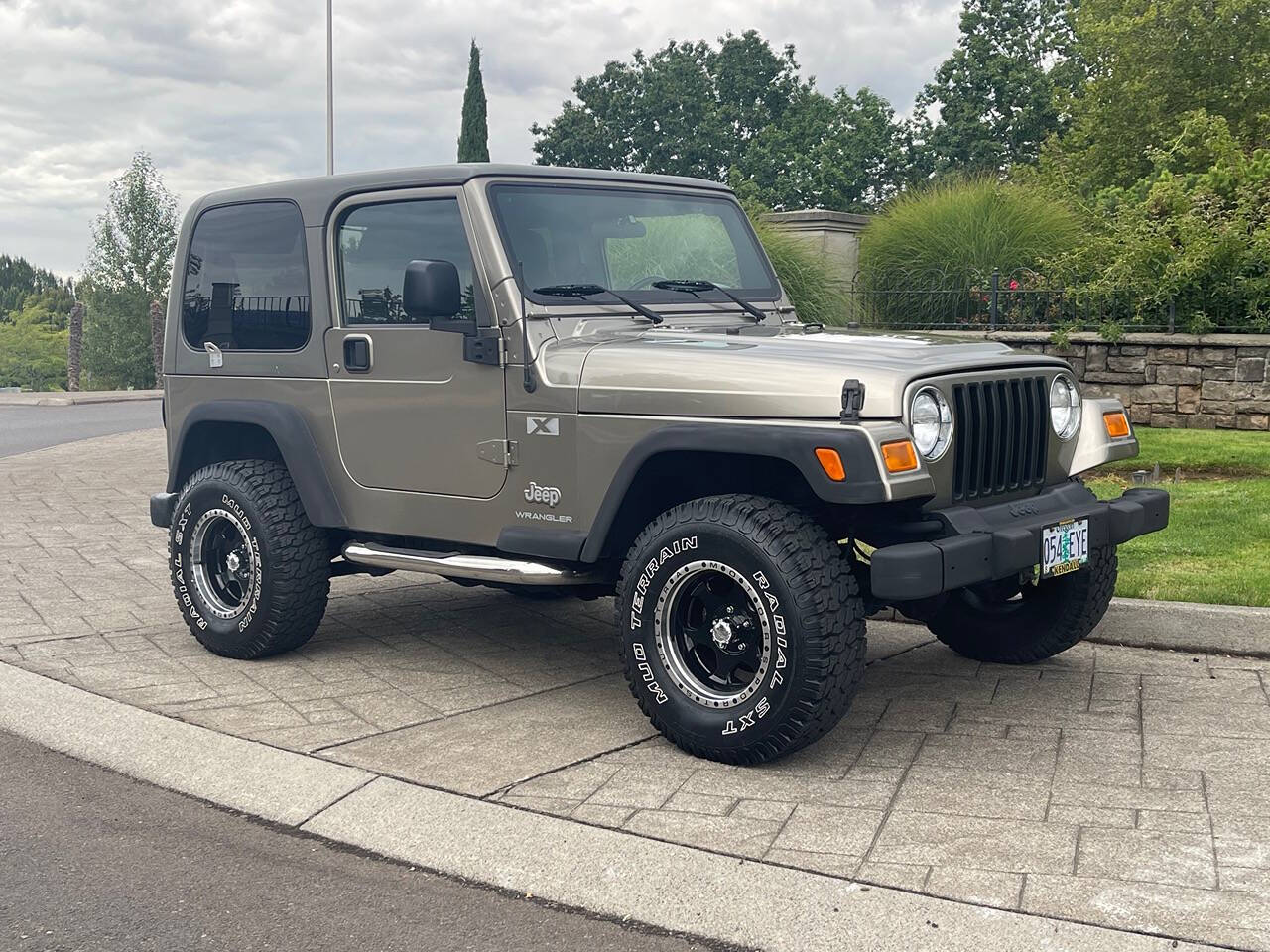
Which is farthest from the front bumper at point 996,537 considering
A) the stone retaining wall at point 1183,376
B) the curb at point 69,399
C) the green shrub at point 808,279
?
the curb at point 69,399

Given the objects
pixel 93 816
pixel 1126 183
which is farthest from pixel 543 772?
pixel 1126 183

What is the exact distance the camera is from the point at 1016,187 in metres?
17.3

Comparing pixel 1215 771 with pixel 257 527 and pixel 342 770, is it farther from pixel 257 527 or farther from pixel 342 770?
pixel 257 527

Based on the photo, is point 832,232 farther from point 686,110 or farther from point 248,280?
point 686,110

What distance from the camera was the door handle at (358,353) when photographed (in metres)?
5.62

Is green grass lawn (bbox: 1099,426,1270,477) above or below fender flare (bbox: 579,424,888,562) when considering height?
below

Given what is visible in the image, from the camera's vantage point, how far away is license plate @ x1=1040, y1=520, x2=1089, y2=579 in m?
4.64

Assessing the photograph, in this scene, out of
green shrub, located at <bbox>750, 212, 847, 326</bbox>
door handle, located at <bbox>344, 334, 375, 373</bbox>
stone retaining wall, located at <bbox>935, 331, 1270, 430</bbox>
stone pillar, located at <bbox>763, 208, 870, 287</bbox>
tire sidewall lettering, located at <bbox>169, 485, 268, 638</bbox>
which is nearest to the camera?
door handle, located at <bbox>344, 334, 375, 373</bbox>

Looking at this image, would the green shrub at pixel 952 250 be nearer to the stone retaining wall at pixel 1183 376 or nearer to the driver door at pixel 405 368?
the stone retaining wall at pixel 1183 376

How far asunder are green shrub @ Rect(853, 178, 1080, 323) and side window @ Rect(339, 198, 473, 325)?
10.4 m

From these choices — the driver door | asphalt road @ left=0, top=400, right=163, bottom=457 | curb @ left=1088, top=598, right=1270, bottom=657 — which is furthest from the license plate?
asphalt road @ left=0, top=400, right=163, bottom=457

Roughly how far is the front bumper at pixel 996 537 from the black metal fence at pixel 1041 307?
353 inches

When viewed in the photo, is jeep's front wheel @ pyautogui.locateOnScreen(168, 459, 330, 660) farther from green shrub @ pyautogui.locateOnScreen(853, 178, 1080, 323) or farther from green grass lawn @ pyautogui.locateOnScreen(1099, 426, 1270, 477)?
green shrub @ pyautogui.locateOnScreen(853, 178, 1080, 323)

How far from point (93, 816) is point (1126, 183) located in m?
25.8
